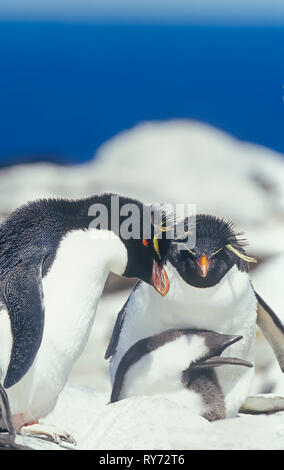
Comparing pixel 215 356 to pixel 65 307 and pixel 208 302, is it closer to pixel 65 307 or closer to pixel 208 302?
pixel 208 302

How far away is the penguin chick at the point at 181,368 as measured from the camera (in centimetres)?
199

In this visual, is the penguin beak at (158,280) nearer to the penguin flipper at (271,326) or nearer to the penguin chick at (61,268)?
the penguin chick at (61,268)

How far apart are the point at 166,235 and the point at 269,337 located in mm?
506

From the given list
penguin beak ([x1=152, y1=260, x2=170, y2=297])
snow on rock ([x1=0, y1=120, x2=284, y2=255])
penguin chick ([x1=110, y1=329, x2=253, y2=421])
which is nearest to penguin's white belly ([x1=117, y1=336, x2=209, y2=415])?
penguin chick ([x1=110, y1=329, x2=253, y2=421])

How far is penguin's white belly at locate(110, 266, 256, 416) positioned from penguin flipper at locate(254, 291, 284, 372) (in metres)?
0.14

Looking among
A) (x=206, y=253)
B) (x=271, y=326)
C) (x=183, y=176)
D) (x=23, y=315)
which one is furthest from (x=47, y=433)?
(x=183, y=176)

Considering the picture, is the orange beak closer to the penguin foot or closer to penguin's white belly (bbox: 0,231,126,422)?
penguin's white belly (bbox: 0,231,126,422)

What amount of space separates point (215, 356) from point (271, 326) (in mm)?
297

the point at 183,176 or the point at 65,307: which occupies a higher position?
the point at 183,176

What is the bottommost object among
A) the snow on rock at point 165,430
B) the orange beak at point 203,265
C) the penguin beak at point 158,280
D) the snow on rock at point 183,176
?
the snow on rock at point 165,430

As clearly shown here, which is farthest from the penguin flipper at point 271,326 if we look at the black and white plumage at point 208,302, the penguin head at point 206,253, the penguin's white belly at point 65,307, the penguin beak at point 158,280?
the penguin's white belly at point 65,307

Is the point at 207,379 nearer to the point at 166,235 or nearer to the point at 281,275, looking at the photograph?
the point at 166,235

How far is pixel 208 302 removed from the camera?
2.02 m
